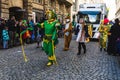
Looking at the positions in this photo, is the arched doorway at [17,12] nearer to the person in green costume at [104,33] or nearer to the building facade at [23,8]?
the building facade at [23,8]

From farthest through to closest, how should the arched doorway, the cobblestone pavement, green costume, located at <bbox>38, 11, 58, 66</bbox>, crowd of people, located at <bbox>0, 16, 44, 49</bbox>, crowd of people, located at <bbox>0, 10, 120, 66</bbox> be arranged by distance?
the arched doorway → crowd of people, located at <bbox>0, 16, 44, 49</bbox> → crowd of people, located at <bbox>0, 10, 120, 66</bbox> → green costume, located at <bbox>38, 11, 58, 66</bbox> → the cobblestone pavement


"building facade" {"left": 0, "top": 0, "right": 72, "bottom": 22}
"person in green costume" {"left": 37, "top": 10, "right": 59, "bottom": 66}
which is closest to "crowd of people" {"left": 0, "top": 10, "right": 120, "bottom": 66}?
"person in green costume" {"left": 37, "top": 10, "right": 59, "bottom": 66}

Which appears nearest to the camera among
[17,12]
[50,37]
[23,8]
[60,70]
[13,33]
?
[60,70]

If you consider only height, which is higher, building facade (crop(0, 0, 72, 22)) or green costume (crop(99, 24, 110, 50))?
building facade (crop(0, 0, 72, 22))

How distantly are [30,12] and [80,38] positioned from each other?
601 inches

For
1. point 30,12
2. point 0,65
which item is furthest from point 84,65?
point 30,12

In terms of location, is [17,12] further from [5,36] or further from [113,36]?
[113,36]

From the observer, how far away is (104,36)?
637 inches

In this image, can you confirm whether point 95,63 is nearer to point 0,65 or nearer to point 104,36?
point 0,65

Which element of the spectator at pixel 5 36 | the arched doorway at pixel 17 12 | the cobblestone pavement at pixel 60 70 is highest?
the arched doorway at pixel 17 12

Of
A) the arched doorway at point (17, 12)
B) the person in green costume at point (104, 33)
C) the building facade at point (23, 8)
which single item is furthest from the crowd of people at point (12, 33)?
the arched doorway at point (17, 12)

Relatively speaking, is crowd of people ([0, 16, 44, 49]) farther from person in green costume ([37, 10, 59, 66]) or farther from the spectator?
person in green costume ([37, 10, 59, 66])

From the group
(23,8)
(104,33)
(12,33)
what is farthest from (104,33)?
(23,8)

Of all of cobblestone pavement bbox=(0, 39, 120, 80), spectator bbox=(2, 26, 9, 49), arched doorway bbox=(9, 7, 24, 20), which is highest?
arched doorway bbox=(9, 7, 24, 20)
